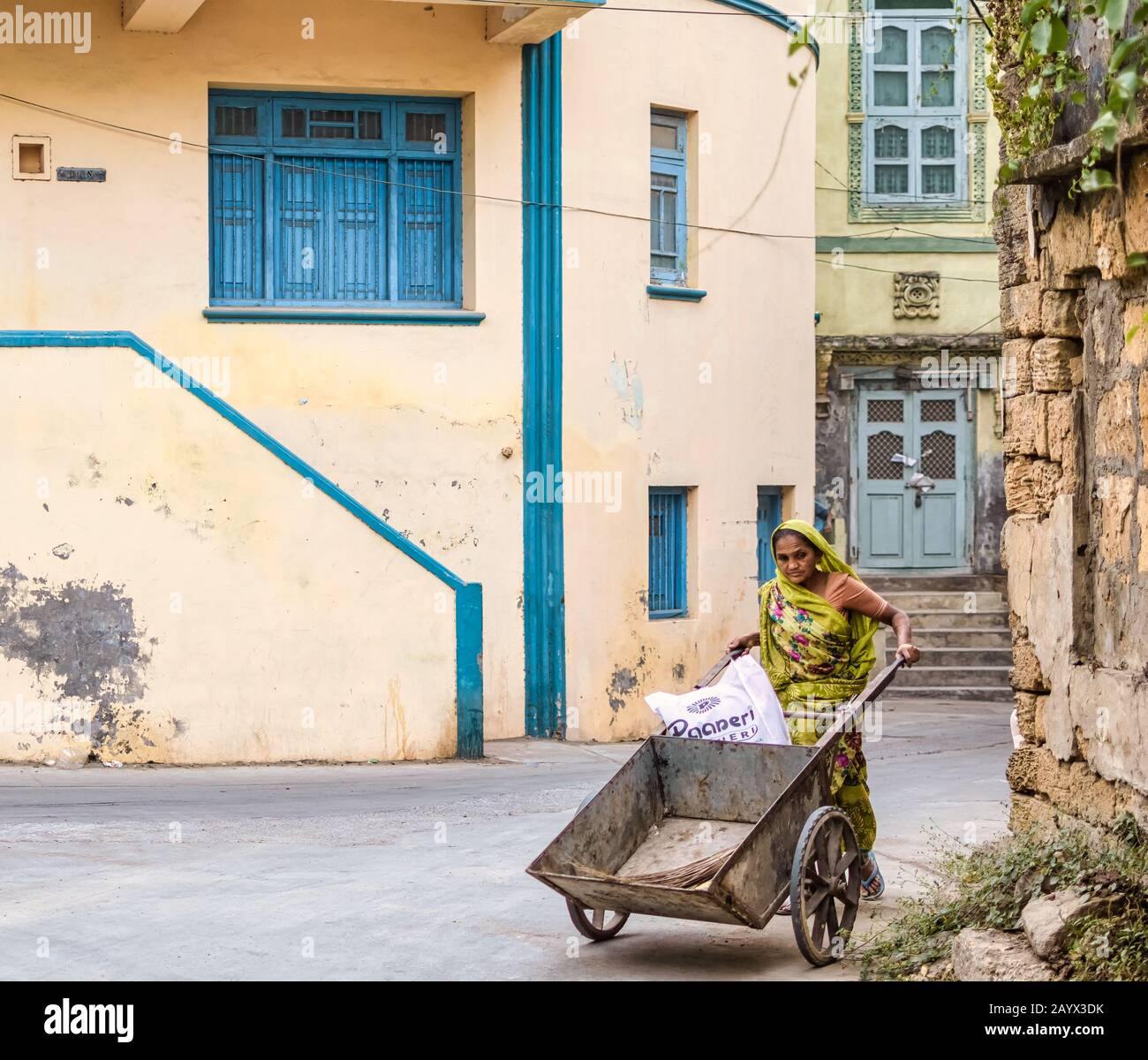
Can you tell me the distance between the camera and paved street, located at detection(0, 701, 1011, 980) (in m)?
7.14

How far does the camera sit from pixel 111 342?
12.8 m

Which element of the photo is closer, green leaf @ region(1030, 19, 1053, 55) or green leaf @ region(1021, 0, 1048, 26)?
green leaf @ region(1030, 19, 1053, 55)

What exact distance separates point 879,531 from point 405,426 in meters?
8.12

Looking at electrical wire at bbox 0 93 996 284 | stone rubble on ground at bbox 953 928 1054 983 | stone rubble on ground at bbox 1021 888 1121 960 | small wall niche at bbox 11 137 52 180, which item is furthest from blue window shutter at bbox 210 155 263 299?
stone rubble on ground at bbox 1021 888 1121 960

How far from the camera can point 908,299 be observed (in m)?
20.9

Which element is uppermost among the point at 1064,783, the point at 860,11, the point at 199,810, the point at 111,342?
the point at 860,11

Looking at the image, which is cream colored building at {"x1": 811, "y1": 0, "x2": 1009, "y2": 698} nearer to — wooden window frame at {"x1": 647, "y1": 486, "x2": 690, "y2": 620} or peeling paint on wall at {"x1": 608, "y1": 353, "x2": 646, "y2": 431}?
wooden window frame at {"x1": 647, "y1": 486, "x2": 690, "y2": 620}

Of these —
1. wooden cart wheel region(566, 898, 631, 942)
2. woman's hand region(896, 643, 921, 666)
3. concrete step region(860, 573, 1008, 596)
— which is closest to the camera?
wooden cart wheel region(566, 898, 631, 942)

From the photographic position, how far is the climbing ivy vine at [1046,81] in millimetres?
6137

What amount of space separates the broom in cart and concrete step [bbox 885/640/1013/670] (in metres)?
11.2
